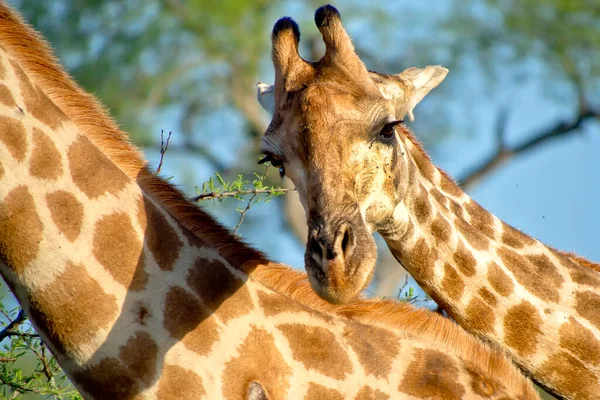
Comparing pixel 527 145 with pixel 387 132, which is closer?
pixel 387 132

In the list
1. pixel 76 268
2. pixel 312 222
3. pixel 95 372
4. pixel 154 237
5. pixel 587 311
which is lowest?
pixel 95 372

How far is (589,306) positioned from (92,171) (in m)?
2.58

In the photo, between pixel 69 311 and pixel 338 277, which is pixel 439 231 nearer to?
pixel 338 277

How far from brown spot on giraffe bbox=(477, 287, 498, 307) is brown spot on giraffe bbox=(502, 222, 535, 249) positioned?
1.41 ft

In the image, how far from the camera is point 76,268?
12.4 feet

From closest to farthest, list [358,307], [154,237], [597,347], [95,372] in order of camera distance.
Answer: [95,372] < [154,237] < [358,307] < [597,347]

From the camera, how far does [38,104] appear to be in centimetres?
393

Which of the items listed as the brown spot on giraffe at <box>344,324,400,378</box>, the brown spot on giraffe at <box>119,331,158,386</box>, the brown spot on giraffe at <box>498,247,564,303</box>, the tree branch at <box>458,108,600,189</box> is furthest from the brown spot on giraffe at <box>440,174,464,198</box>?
the tree branch at <box>458,108,600,189</box>

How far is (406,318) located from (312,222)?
661mm

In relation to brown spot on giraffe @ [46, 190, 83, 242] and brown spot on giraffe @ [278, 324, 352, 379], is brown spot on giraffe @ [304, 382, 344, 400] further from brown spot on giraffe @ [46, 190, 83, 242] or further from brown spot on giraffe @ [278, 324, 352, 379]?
brown spot on giraffe @ [46, 190, 83, 242]

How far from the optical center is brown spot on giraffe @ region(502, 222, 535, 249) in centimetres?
524

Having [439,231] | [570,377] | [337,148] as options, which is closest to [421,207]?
[439,231]

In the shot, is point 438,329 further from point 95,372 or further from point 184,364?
point 95,372

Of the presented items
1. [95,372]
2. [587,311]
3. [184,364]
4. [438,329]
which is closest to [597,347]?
[587,311]
